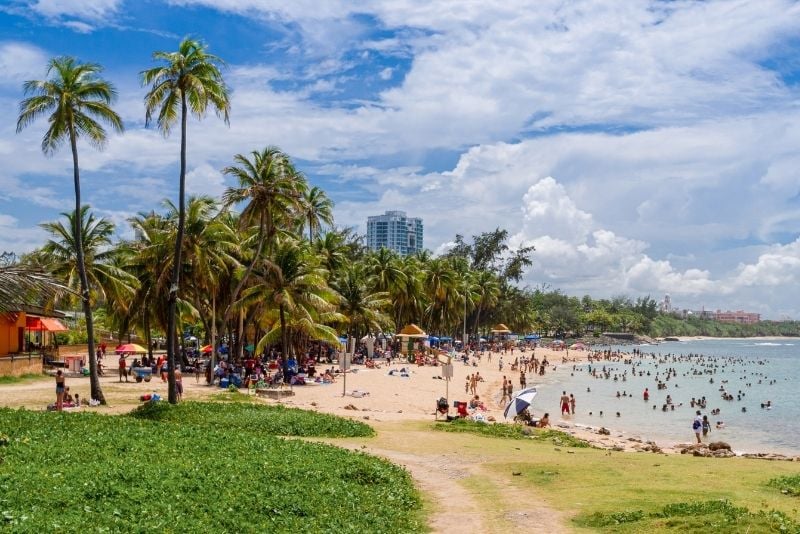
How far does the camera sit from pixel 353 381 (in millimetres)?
44750

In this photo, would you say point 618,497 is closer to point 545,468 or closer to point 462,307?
point 545,468

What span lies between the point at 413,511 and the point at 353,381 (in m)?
30.8

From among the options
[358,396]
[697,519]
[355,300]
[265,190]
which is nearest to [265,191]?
[265,190]

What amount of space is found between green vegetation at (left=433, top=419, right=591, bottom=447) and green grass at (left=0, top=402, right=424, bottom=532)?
946 cm

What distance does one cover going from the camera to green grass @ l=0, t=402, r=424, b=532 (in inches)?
435

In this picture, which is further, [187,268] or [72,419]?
[187,268]

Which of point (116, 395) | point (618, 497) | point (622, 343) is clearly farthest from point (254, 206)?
point (622, 343)

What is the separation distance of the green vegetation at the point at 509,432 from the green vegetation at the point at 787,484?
9324 millimetres

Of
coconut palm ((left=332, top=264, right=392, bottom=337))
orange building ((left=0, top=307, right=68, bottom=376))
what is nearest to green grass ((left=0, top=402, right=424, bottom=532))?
orange building ((left=0, top=307, right=68, bottom=376))

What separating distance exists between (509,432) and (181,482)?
639 inches

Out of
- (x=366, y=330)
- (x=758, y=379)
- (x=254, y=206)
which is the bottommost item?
(x=758, y=379)

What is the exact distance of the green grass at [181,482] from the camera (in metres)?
11.0

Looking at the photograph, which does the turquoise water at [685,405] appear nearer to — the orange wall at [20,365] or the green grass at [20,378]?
the green grass at [20,378]

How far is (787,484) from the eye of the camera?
52.4 ft
